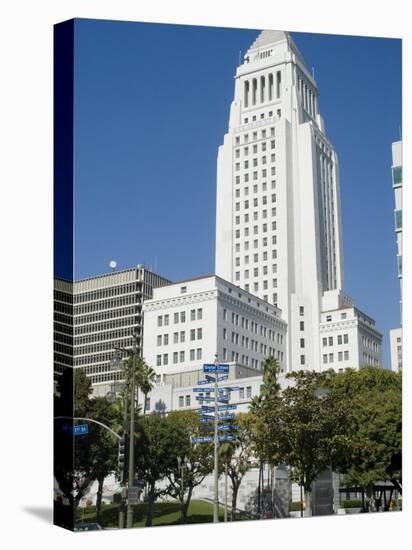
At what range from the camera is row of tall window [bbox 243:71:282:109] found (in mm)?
68875

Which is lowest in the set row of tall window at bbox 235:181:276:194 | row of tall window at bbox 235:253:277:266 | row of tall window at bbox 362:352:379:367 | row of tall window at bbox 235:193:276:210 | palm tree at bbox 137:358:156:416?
palm tree at bbox 137:358:156:416

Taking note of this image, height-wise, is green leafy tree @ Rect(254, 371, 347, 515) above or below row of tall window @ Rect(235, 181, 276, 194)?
below

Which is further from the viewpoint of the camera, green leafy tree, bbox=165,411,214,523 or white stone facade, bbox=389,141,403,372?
white stone facade, bbox=389,141,403,372

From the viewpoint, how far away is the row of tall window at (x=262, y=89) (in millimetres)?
68875

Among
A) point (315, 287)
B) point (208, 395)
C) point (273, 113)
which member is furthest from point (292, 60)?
point (208, 395)

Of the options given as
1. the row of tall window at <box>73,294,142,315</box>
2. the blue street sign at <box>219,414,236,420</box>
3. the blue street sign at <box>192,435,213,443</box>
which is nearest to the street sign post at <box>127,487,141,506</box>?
the blue street sign at <box>192,435,213,443</box>

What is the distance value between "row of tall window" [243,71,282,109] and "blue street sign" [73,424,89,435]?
1484 inches

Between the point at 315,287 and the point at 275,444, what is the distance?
3228 centimetres

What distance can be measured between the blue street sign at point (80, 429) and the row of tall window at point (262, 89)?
37705 millimetres

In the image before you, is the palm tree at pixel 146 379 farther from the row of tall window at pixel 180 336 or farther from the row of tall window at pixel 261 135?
the row of tall window at pixel 261 135

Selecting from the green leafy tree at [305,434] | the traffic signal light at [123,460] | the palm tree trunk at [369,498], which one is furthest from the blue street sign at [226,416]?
the palm tree trunk at [369,498]

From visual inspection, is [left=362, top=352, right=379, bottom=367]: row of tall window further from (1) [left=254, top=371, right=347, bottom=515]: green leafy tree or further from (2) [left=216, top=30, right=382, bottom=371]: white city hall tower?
(1) [left=254, top=371, right=347, bottom=515]: green leafy tree

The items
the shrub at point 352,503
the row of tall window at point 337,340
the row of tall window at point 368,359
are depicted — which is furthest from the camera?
the row of tall window at point 368,359

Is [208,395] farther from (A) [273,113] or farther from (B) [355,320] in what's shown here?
(A) [273,113]
